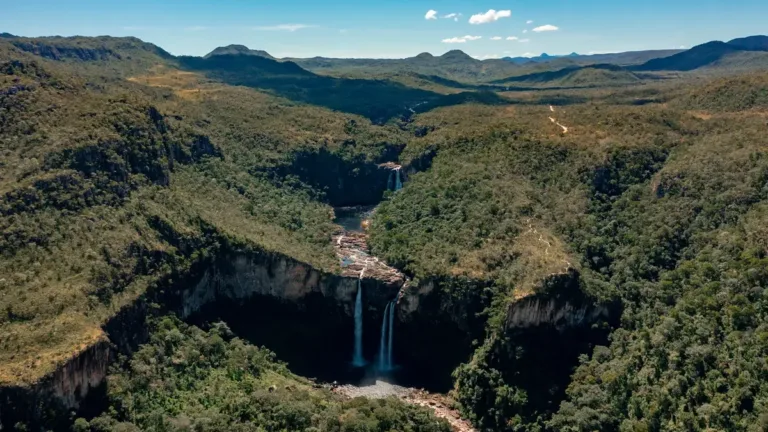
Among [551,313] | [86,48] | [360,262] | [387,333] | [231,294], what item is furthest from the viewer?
[86,48]

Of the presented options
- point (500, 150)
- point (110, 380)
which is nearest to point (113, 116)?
point (110, 380)

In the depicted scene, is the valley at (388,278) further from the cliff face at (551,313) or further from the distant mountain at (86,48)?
the distant mountain at (86,48)

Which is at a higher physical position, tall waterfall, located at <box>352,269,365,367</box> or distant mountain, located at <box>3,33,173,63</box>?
distant mountain, located at <box>3,33,173,63</box>

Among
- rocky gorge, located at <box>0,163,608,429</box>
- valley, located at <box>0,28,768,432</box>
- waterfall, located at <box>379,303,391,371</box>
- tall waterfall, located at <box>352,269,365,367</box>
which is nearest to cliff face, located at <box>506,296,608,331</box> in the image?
rocky gorge, located at <box>0,163,608,429</box>

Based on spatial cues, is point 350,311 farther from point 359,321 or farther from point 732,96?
point 732,96

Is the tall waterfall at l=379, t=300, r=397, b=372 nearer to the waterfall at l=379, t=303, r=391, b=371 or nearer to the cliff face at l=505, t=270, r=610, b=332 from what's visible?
the waterfall at l=379, t=303, r=391, b=371

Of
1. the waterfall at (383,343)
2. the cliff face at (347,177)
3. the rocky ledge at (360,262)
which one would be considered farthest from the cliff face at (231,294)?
the cliff face at (347,177)

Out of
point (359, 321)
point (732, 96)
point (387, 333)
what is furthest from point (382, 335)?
point (732, 96)

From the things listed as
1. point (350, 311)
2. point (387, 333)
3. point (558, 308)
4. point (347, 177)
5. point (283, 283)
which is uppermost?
point (347, 177)
